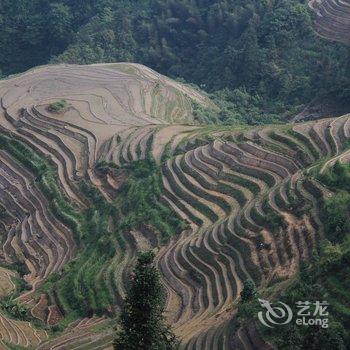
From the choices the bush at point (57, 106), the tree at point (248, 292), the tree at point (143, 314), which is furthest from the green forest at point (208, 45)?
the tree at point (143, 314)

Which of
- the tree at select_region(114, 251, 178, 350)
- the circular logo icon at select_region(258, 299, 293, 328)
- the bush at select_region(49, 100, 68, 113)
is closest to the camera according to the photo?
the tree at select_region(114, 251, 178, 350)

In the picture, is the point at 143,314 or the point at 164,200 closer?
the point at 143,314

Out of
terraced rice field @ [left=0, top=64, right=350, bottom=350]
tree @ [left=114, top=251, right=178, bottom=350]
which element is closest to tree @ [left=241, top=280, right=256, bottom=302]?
terraced rice field @ [left=0, top=64, right=350, bottom=350]

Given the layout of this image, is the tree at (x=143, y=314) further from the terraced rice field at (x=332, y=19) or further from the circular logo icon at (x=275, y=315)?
the terraced rice field at (x=332, y=19)

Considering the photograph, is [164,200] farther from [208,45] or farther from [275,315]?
[208,45]

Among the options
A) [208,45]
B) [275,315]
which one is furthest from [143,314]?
[208,45]

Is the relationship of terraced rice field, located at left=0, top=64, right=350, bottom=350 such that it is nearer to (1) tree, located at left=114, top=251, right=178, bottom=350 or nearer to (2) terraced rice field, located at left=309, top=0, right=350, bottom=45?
(1) tree, located at left=114, top=251, right=178, bottom=350

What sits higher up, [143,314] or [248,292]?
[248,292]
